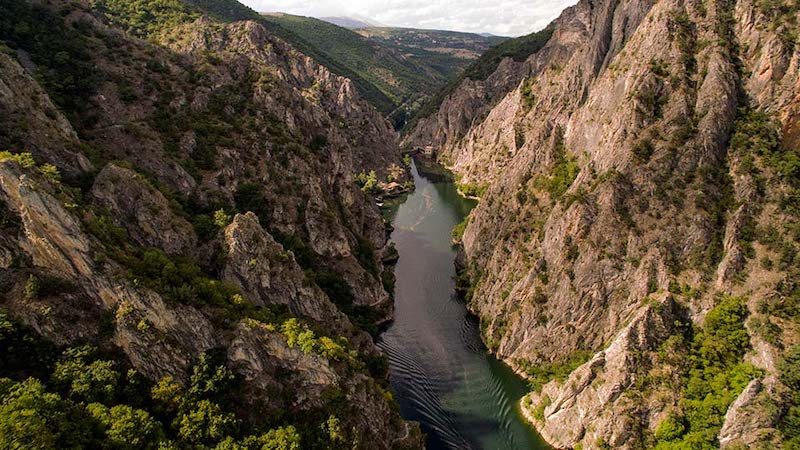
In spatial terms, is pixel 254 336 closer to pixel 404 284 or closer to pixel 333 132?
pixel 404 284

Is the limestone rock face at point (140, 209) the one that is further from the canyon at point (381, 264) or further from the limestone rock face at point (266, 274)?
the limestone rock face at point (266, 274)

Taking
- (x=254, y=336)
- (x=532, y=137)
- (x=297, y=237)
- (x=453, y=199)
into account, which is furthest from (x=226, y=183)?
(x=453, y=199)

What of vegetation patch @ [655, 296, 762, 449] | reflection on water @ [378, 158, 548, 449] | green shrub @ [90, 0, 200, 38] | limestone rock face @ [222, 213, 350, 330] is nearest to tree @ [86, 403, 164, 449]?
limestone rock face @ [222, 213, 350, 330]

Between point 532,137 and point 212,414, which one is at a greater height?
point 532,137

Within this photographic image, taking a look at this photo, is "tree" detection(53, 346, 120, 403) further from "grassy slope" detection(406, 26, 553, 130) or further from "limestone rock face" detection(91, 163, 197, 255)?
"grassy slope" detection(406, 26, 553, 130)

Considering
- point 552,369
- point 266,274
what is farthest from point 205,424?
point 552,369

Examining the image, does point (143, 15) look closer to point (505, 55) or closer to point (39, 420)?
point (39, 420)
